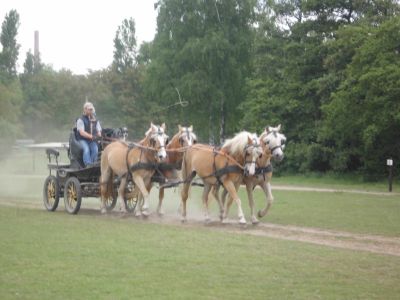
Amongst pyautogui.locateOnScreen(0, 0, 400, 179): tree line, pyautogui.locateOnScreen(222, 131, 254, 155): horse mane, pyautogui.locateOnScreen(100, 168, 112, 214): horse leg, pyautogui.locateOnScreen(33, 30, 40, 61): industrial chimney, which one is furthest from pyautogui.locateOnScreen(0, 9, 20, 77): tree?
pyautogui.locateOnScreen(222, 131, 254, 155): horse mane

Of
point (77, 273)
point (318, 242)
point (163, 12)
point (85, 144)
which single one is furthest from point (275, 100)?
point (77, 273)

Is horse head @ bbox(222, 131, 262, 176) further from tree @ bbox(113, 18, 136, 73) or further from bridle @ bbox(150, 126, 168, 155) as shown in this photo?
tree @ bbox(113, 18, 136, 73)

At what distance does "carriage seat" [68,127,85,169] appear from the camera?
18938mm

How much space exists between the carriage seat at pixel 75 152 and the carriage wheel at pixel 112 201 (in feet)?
3.91

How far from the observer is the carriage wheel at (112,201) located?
19.4 metres

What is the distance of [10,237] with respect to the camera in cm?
1313

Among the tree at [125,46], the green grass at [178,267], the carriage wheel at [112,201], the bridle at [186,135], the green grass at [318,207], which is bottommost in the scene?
the green grass at [178,267]

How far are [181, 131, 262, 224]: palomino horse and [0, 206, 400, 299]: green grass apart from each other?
2.15 m

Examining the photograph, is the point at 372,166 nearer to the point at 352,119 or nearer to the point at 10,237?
the point at 352,119

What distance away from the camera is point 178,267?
10.1 metres

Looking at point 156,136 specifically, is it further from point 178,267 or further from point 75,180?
point 178,267

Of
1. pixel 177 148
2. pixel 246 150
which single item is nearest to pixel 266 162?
pixel 246 150

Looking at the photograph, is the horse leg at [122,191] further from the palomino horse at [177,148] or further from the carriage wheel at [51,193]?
the carriage wheel at [51,193]

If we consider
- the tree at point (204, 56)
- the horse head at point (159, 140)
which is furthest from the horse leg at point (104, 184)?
the tree at point (204, 56)
